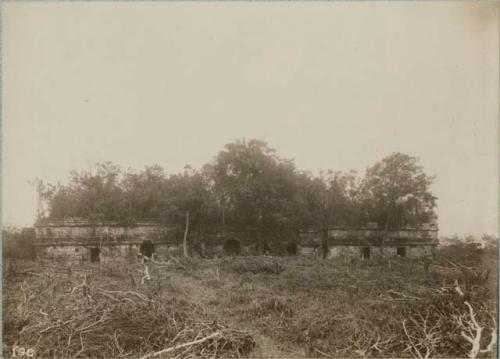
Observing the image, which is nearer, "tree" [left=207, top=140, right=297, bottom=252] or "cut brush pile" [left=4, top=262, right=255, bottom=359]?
"cut brush pile" [left=4, top=262, right=255, bottom=359]

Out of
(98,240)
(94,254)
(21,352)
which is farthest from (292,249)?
(21,352)

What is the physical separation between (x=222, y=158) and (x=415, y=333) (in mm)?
17531

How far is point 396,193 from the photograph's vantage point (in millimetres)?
24359

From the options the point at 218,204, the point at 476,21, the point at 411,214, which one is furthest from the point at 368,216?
the point at 476,21

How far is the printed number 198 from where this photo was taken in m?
6.76

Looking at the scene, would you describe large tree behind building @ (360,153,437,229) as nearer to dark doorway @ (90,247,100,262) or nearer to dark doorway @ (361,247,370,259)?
dark doorway @ (361,247,370,259)

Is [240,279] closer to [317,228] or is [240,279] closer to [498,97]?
[498,97]

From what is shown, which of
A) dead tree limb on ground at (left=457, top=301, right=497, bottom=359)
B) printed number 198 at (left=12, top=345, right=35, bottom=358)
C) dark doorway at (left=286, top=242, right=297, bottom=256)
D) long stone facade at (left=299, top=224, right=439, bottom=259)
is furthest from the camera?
dark doorway at (left=286, top=242, right=297, bottom=256)

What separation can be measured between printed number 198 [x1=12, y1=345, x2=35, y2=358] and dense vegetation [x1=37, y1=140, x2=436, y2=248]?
1579 cm

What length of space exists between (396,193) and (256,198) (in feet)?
31.0

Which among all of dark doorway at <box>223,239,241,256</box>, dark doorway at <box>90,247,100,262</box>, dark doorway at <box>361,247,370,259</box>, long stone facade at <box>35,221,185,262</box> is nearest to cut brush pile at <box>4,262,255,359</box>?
long stone facade at <box>35,221,185,262</box>

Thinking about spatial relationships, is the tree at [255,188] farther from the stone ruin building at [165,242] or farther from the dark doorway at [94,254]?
the dark doorway at [94,254]

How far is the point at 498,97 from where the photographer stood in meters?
8.19

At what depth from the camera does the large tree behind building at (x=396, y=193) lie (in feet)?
76.5
